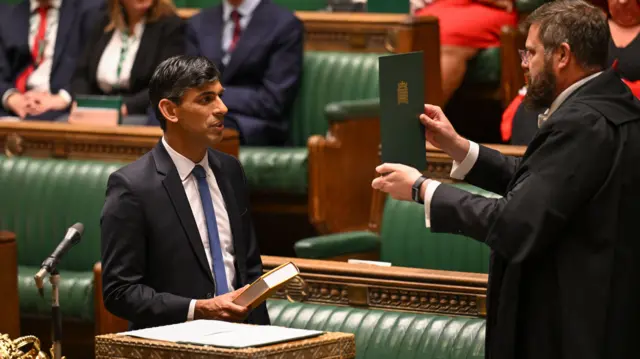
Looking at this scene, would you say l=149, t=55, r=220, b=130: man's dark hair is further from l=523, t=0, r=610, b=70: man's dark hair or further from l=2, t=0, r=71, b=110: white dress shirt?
l=2, t=0, r=71, b=110: white dress shirt

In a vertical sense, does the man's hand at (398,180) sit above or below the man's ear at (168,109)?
below

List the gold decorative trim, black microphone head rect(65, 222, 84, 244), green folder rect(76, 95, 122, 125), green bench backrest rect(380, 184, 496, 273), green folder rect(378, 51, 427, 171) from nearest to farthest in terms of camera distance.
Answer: the gold decorative trim
green folder rect(378, 51, 427, 171)
black microphone head rect(65, 222, 84, 244)
green bench backrest rect(380, 184, 496, 273)
green folder rect(76, 95, 122, 125)

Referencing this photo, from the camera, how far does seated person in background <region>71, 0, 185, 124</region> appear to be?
5152 millimetres

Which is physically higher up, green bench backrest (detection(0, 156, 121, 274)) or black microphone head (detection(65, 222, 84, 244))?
black microphone head (detection(65, 222, 84, 244))

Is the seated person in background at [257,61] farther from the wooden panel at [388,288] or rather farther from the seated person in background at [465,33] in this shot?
the wooden panel at [388,288]

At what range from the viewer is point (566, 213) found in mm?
2387

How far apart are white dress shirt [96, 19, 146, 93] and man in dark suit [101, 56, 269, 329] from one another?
2411 millimetres

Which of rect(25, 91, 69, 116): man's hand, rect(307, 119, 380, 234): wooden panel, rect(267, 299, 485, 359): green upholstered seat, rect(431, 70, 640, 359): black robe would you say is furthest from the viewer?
rect(25, 91, 69, 116): man's hand

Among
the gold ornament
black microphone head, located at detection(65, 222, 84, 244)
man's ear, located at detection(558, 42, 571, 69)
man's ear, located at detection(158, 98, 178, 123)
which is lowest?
the gold ornament

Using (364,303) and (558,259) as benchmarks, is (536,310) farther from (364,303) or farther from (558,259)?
(364,303)

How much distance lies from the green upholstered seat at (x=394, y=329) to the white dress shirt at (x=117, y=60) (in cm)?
197

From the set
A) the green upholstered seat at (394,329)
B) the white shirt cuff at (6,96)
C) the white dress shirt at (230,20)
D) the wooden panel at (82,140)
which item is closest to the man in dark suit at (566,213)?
the green upholstered seat at (394,329)

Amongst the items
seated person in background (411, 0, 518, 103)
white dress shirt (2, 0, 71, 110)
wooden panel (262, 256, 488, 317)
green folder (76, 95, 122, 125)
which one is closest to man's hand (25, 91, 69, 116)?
white dress shirt (2, 0, 71, 110)

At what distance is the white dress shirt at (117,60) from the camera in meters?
5.23
